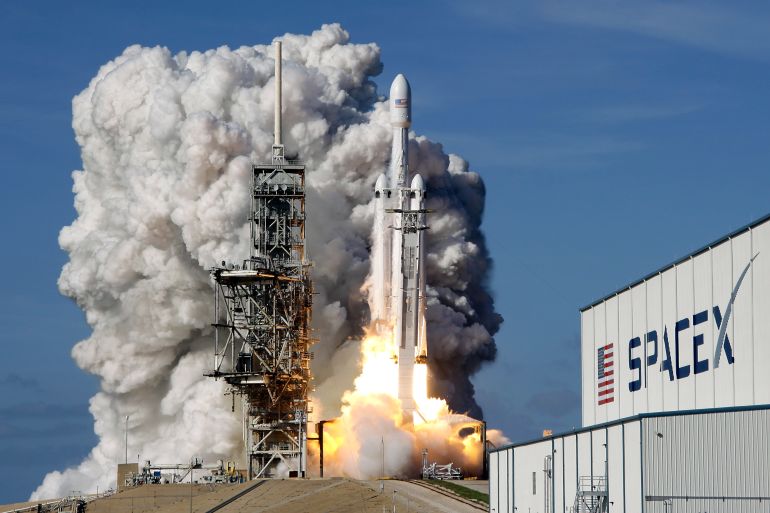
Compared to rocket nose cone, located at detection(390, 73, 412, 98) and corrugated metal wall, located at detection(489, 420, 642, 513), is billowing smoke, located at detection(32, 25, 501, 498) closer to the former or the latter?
rocket nose cone, located at detection(390, 73, 412, 98)

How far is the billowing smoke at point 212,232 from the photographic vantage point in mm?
124625

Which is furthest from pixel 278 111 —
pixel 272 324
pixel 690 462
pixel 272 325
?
pixel 690 462

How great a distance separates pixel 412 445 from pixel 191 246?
75.3 ft

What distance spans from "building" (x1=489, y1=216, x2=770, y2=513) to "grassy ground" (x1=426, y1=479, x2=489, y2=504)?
1244 cm

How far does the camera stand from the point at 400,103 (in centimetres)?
11788

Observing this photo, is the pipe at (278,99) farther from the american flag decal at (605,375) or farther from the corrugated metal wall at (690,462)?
the corrugated metal wall at (690,462)

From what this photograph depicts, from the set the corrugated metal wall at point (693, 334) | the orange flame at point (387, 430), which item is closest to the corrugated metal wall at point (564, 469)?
the corrugated metal wall at point (693, 334)

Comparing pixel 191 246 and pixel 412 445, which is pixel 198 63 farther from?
pixel 412 445

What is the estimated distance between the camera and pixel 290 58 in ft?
442

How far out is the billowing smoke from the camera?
125m

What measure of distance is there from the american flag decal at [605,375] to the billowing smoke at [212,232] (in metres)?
43.0

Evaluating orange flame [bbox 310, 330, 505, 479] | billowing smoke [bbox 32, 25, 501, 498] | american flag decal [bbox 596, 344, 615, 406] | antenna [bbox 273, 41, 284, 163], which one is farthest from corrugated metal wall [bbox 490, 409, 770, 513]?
billowing smoke [bbox 32, 25, 501, 498]

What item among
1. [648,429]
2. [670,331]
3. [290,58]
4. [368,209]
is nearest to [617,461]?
[648,429]

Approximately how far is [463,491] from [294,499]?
892 cm
